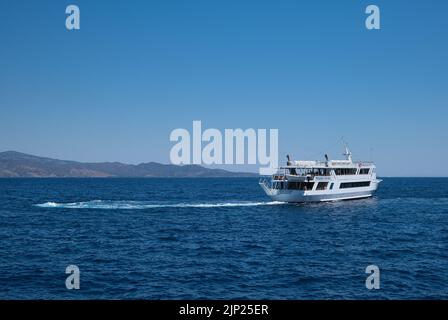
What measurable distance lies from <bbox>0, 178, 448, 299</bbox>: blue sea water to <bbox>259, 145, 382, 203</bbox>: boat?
12.2 metres

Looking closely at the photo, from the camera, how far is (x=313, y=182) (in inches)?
3135

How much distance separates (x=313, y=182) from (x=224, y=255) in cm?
4630

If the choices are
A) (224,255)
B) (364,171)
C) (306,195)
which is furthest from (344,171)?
(224,255)

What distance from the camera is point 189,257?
118 ft

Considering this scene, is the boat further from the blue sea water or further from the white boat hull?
the blue sea water

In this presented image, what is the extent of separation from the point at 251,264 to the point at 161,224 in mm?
26385

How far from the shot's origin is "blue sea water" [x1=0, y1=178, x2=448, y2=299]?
26.0 meters

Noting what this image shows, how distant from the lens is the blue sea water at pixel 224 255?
26.0 m

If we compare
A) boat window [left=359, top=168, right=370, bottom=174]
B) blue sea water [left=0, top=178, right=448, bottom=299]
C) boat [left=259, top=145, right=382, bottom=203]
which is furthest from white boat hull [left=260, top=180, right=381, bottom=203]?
blue sea water [left=0, top=178, right=448, bottom=299]

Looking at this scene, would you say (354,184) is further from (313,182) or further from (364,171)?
(313,182)

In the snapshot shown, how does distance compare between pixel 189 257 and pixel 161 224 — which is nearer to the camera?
pixel 189 257

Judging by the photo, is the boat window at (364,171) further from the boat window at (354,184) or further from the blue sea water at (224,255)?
the blue sea water at (224,255)
